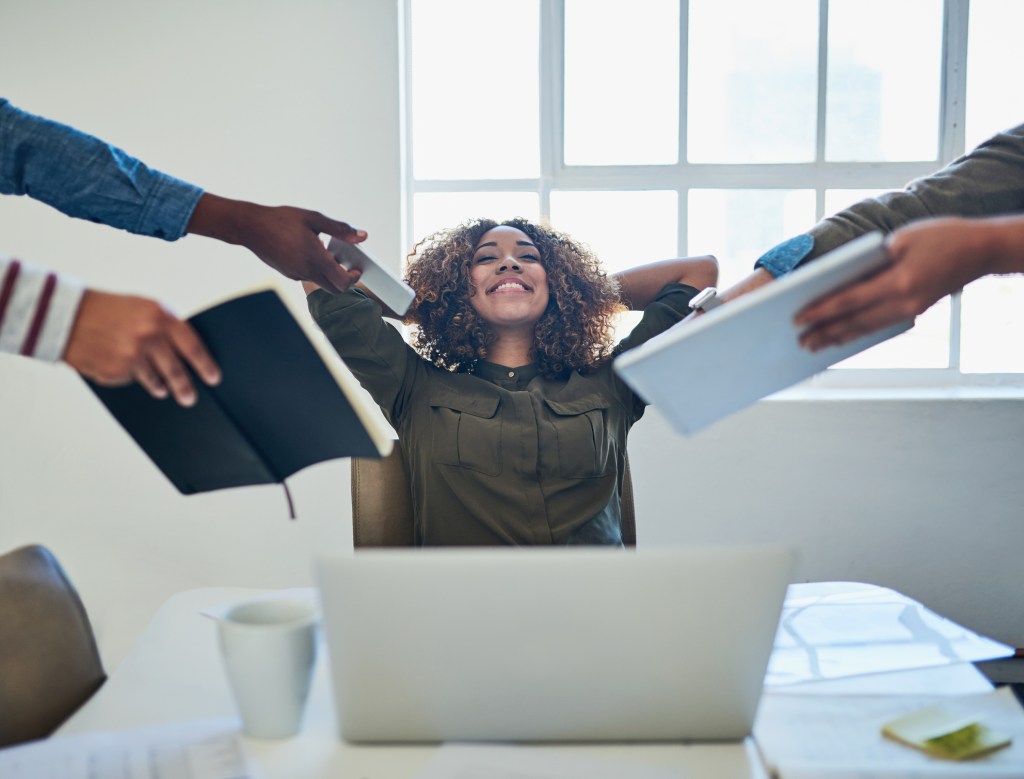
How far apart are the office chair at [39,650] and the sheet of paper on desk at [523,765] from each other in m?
0.47

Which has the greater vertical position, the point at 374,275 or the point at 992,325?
the point at 374,275

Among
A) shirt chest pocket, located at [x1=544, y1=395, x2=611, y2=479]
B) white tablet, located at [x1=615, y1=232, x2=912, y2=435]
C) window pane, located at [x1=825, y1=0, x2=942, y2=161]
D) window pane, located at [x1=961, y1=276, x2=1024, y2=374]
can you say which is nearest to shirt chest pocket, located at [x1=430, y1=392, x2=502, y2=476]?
shirt chest pocket, located at [x1=544, y1=395, x2=611, y2=479]

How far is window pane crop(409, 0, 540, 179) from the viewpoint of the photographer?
9.39 feet

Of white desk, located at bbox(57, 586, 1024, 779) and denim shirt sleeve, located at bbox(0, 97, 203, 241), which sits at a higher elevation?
denim shirt sleeve, located at bbox(0, 97, 203, 241)

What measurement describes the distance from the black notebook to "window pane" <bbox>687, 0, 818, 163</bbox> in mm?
2242

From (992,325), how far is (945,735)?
2.45m

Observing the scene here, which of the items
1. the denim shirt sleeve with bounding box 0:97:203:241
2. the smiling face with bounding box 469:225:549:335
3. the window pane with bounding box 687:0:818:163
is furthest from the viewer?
the window pane with bounding box 687:0:818:163

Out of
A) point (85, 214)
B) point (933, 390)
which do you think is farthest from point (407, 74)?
point (933, 390)

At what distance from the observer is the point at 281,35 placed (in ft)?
8.71

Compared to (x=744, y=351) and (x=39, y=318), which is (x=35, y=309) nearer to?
(x=39, y=318)

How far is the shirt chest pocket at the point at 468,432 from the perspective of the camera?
5.51 ft

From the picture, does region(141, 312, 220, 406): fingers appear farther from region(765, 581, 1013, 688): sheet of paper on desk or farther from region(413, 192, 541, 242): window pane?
region(413, 192, 541, 242): window pane

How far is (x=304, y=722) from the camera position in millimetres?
890

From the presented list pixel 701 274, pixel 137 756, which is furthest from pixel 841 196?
pixel 137 756
